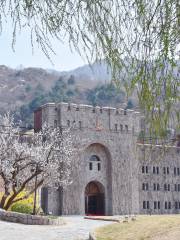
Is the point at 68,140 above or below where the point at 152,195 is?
above

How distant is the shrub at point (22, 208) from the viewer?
2370 cm

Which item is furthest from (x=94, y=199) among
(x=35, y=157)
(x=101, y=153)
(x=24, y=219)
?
Answer: (x=24, y=219)

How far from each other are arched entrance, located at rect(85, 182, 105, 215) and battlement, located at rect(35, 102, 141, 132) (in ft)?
15.1

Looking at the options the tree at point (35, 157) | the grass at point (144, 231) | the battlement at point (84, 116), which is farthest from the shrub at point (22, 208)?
the battlement at point (84, 116)

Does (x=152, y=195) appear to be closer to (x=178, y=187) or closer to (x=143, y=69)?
(x=178, y=187)

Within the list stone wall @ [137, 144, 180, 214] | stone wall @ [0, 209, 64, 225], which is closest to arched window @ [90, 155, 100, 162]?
stone wall @ [137, 144, 180, 214]

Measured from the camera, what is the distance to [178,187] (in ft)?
123

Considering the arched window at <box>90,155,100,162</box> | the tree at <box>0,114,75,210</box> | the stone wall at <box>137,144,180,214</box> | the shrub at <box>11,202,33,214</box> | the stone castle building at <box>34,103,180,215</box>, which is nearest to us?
the shrub at <box>11,202,33,214</box>

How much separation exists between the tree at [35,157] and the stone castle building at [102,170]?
1.05 meters

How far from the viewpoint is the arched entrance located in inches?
1313

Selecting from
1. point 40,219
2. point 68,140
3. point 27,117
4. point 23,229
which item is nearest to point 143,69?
point 23,229

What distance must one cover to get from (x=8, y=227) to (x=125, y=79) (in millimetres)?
14602

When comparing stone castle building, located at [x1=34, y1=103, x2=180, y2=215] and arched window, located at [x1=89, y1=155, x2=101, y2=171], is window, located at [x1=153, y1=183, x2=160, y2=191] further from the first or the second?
arched window, located at [x1=89, y1=155, x2=101, y2=171]

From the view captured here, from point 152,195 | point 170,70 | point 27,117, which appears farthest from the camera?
point 27,117
